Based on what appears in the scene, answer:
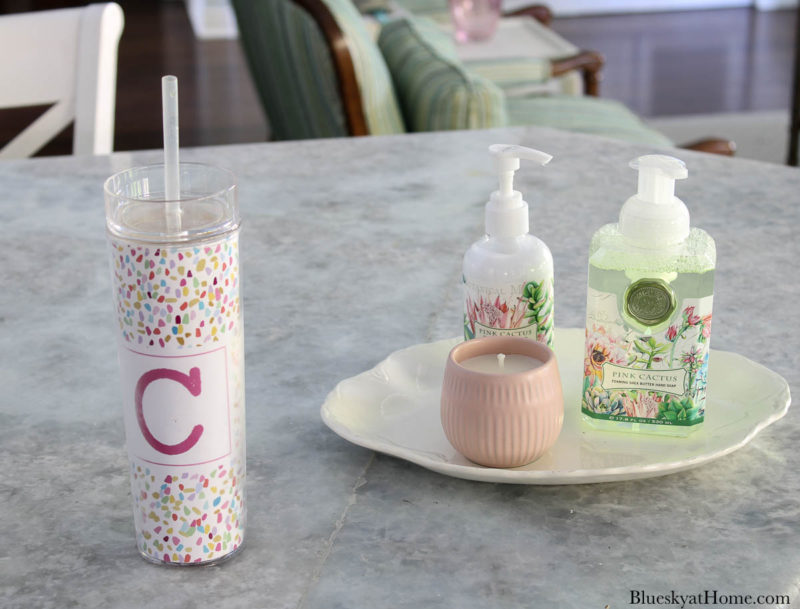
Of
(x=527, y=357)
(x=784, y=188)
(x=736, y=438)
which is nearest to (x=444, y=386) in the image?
(x=527, y=357)

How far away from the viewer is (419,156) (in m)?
1.35

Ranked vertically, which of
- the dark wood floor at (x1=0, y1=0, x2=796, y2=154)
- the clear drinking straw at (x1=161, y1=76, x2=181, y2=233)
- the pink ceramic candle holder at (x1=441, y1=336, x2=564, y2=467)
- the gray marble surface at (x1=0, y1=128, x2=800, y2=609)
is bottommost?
the dark wood floor at (x1=0, y1=0, x2=796, y2=154)

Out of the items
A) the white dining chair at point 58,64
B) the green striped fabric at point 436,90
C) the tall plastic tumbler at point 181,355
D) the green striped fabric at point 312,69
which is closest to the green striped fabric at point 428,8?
the green striped fabric at point 312,69

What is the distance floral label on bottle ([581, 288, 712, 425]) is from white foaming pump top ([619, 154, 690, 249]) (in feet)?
0.14

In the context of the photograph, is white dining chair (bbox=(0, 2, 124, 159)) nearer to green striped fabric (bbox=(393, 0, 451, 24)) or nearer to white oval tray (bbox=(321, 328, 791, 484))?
white oval tray (bbox=(321, 328, 791, 484))

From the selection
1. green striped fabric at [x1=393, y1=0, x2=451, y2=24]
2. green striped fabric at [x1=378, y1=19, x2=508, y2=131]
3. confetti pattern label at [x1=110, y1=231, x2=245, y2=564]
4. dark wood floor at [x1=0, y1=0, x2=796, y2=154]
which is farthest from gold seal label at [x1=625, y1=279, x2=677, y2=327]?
dark wood floor at [x1=0, y1=0, x2=796, y2=154]

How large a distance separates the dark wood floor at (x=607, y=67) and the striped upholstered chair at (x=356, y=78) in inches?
63.6

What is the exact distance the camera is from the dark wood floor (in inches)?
176

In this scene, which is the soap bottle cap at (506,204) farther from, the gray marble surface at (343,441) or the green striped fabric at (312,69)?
the green striped fabric at (312,69)

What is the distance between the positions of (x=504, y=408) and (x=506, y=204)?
14 centimetres

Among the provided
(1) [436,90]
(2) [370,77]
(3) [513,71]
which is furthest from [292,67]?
(3) [513,71]

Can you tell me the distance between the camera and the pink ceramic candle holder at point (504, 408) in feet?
2.17

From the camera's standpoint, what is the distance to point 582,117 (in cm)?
284

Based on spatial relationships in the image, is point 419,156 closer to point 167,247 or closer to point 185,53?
point 167,247
